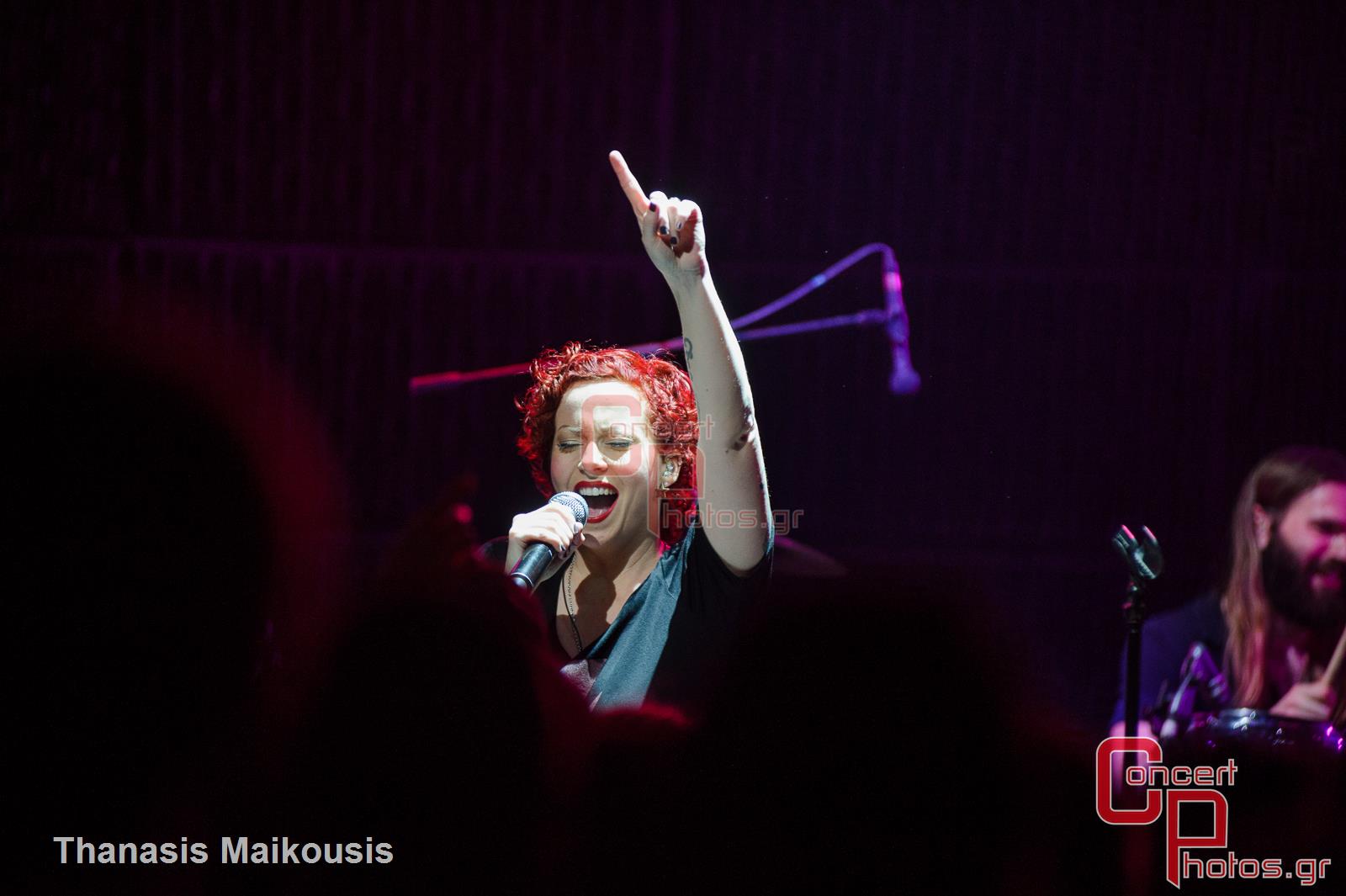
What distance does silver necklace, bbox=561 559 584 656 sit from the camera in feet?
6.22

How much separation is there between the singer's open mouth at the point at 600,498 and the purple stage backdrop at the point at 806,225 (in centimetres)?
131

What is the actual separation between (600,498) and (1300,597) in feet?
6.05

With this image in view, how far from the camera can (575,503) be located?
73.8 inches

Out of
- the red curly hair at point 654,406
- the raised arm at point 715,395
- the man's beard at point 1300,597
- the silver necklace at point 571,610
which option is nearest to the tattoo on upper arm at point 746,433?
the raised arm at point 715,395

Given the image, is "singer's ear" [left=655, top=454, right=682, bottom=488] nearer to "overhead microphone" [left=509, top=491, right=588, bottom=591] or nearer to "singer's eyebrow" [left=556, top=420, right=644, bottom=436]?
"singer's eyebrow" [left=556, top=420, right=644, bottom=436]

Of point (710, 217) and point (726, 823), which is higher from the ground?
point (710, 217)

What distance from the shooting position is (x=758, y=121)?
328 cm

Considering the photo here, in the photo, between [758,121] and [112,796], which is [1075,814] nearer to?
[112,796]

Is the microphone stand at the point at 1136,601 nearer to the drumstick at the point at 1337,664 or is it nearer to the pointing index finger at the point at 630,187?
the drumstick at the point at 1337,664

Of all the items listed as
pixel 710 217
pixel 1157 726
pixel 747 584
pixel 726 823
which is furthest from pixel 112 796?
pixel 710 217

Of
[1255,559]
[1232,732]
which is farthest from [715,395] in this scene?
[1255,559]

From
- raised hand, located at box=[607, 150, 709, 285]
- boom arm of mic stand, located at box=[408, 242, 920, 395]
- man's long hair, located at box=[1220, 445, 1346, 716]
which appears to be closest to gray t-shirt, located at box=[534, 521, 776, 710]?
raised hand, located at box=[607, 150, 709, 285]

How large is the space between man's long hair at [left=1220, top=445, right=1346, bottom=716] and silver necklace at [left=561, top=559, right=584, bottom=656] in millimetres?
1692

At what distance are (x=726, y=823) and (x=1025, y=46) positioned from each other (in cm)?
277
